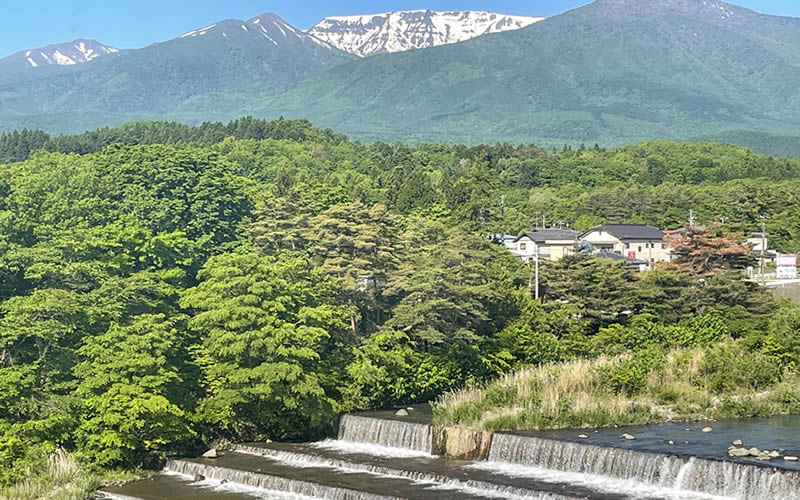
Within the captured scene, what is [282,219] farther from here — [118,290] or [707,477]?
[707,477]

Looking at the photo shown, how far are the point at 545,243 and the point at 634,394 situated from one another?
35206mm

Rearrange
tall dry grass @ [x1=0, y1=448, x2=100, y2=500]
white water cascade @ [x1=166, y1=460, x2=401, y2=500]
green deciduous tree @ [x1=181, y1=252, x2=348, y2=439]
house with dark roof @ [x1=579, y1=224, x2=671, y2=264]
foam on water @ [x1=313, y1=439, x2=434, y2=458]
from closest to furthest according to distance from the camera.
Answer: white water cascade @ [x1=166, y1=460, x2=401, y2=500], tall dry grass @ [x1=0, y1=448, x2=100, y2=500], foam on water @ [x1=313, y1=439, x2=434, y2=458], green deciduous tree @ [x1=181, y1=252, x2=348, y2=439], house with dark roof @ [x1=579, y1=224, x2=671, y2=264]

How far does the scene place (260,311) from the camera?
3058cm

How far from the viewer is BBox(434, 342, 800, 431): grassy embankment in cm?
2972

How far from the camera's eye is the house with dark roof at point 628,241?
67.8m

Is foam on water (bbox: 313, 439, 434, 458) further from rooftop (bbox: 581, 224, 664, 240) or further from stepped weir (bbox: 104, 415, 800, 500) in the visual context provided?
rooftop (bbox: 581, 224, 664, 240)

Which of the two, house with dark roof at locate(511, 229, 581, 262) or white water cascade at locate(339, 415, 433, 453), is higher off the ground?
house with dark roof at locate(511, 229, 581, 262)

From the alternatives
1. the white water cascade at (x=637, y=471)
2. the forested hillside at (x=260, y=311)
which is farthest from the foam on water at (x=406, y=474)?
the forested hillside at (x=260, y=311)

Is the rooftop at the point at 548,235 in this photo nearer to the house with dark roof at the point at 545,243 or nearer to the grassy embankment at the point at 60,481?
the house with dark roof at the point at 545,243

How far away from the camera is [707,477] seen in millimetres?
23406

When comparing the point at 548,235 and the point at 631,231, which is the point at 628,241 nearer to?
the point at 631,231

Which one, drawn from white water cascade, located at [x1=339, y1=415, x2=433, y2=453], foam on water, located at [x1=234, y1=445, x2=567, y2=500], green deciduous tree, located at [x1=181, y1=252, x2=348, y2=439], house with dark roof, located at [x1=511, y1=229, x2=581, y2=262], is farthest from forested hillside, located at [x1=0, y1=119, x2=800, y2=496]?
house with dark roof, located at [x1=511, y1=229, x2=581, y2=262]

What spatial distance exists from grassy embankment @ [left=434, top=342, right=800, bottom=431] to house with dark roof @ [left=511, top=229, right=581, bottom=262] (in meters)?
31.9

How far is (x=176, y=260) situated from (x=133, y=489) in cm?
1722
